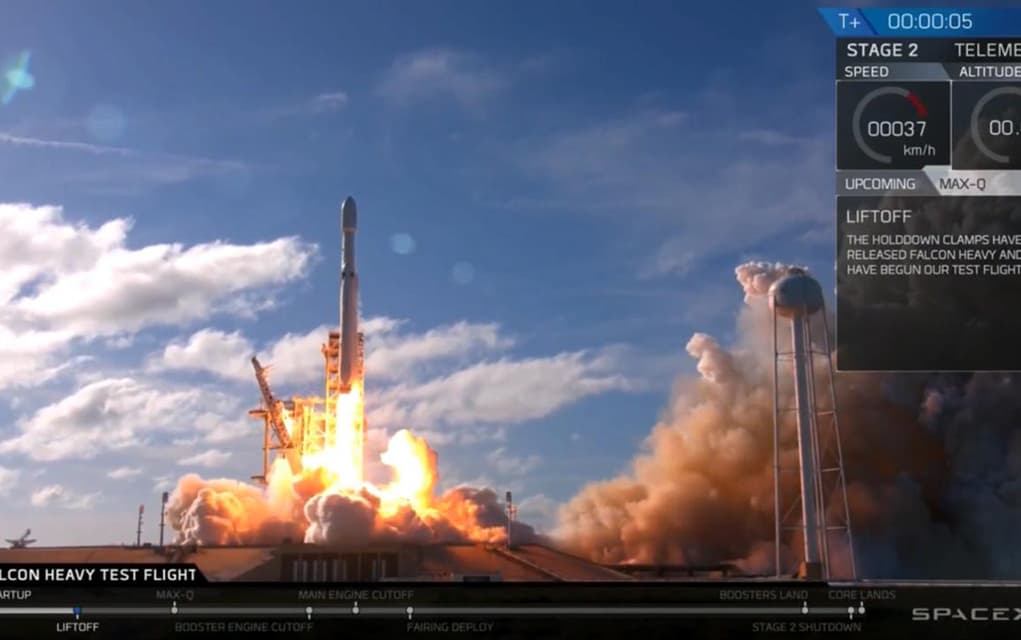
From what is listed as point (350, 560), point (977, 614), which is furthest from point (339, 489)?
point (977, 614)

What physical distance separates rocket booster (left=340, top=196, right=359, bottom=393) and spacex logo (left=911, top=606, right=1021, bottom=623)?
106m

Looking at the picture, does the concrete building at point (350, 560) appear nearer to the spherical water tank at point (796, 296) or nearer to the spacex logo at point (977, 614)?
the spherical water tank at point (796, 296)

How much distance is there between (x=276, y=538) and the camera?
14475cm

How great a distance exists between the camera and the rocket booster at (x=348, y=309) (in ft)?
457

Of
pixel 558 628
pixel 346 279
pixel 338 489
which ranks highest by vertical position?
pixel 346 279

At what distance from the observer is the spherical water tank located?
11706 cm

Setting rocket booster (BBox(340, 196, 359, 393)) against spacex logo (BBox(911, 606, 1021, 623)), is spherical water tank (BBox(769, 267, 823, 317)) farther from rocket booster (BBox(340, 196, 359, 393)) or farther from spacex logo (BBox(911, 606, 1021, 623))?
spacex logo (BBox(911, 606, 1021, 623))

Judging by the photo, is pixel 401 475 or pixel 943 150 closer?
pixel 943 150

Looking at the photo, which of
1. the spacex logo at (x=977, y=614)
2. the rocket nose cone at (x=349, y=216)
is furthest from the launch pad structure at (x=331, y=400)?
the spacex logo at (x=977, y=614)

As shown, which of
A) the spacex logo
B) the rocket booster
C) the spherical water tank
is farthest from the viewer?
the rocket booster

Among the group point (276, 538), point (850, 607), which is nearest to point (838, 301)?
point (850, 607)

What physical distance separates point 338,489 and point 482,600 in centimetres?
9893

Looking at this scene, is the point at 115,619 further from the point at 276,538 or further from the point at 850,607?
the point at 276,538

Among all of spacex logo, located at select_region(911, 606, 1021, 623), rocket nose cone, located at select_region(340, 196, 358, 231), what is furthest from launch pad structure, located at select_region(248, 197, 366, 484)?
spacex logo, located at select_region(911, 606, 1021, 623)
